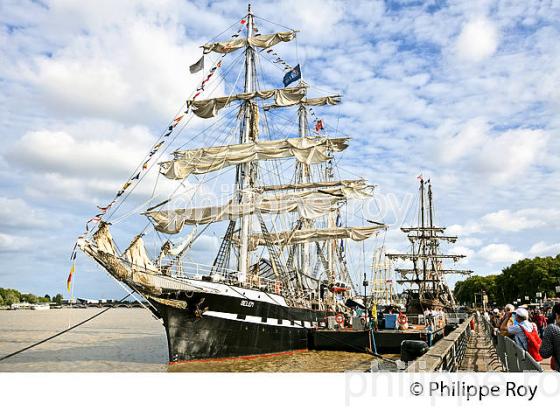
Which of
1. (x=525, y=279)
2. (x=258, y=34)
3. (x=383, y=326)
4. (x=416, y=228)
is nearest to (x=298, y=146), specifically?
(x=258, y=34)

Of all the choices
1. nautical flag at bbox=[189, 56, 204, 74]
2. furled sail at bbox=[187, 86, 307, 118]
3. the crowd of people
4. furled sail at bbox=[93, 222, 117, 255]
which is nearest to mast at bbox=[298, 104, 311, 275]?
furled sail at bbox=[187, 86, 307, 118]

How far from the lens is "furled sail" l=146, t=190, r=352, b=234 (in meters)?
26.5

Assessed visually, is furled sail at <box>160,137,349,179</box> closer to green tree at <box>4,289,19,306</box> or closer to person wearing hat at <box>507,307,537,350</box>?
person wearing hat at <box>507,307,537,350</box>

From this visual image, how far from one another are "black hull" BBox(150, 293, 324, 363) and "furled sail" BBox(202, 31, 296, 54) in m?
16.0

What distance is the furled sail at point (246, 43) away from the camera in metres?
31.0

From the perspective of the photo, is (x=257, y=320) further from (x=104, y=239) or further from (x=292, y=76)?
(x=292, y=76)

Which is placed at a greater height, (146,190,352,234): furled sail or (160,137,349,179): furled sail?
(160,137,349,179): furled sail

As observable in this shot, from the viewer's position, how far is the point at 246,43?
3098cm

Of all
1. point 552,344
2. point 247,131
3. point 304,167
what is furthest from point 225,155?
point 552,344

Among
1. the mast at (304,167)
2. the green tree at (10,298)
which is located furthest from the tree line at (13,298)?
the mast at (304,167)

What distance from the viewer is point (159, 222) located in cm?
2769

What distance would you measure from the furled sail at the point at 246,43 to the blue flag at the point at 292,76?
2.99 metres

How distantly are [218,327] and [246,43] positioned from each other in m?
17.9

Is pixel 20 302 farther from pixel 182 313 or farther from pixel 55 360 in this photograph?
pixel 182 313
